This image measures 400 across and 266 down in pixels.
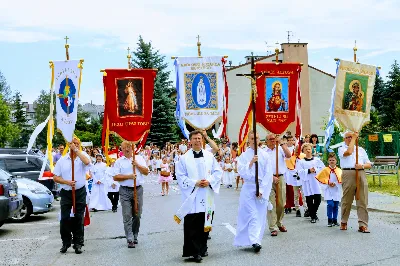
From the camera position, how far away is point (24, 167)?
768 inches

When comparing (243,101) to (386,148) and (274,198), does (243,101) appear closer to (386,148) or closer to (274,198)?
(386,148)

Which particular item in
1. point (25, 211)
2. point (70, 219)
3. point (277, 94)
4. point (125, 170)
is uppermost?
point (277, 94)

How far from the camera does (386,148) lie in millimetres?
32781

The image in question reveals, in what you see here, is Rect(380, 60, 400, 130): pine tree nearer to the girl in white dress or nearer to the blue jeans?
the girl in white dress

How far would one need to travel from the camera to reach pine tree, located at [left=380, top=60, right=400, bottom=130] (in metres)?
61.4

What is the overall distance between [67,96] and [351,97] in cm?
544

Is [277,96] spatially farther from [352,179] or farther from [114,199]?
[114,199]

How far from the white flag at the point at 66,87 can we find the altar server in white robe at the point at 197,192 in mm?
2627

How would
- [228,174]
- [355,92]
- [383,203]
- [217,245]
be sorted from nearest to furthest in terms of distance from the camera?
[217,245] → [355,92] → [383,203] → [228,174]

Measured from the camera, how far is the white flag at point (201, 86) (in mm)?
12633

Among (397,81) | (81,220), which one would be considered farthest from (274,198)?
(397,81)

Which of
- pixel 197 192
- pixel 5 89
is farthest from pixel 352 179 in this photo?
pixel 5 89

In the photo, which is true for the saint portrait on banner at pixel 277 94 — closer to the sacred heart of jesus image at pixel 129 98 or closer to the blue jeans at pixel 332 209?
the blue jeans at pixel 332 209

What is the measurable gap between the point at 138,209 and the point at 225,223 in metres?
3.08
